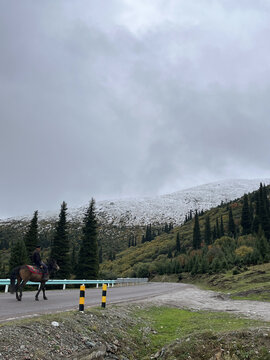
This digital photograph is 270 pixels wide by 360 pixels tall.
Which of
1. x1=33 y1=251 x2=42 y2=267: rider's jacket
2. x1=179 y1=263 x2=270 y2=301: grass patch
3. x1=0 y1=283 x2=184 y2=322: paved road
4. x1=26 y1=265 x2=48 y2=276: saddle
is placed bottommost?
x1=179 y1=263 x2=270 y2=301: grass patch

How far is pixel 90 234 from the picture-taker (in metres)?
48.8

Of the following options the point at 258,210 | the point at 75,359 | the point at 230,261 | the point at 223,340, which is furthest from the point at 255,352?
the point at 258,210

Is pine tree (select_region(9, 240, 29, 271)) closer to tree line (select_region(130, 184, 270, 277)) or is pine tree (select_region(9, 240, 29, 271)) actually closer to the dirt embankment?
the dirt embankment

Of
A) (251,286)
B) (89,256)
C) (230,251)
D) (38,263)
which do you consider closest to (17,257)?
(89,256)

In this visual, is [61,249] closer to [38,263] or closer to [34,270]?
[38,263]

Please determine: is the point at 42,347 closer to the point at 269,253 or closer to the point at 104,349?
the point at 104,349

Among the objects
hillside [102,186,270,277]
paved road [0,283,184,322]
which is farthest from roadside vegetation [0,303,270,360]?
hillside [102,186,270,277]

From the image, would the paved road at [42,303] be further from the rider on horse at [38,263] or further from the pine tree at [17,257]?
the pine tree at [17,257]

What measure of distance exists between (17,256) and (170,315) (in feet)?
105

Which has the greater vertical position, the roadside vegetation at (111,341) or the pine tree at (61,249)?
the pine tree at (61,249)

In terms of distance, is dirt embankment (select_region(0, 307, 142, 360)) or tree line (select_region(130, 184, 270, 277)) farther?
tree line (select_region(130, 184, 270, 277))

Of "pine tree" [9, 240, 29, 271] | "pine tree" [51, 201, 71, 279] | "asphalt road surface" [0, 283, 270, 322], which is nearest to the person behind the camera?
"asphalt road surface" [0, 283, 270, 322]

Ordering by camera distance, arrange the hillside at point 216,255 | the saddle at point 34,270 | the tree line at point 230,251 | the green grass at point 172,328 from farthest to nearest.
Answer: the hillside at point 216,255
the tree line at point 230,251
the saddle at point 34,270
the green grass at point 172,328

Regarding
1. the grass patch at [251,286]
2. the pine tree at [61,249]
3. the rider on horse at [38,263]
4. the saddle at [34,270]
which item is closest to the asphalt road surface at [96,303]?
the saddle at [34,270]
